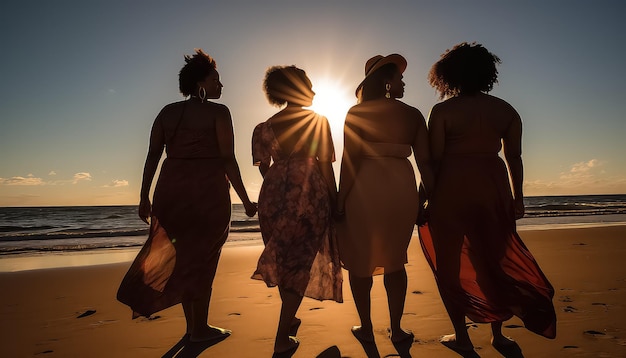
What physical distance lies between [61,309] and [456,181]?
A: 436cm

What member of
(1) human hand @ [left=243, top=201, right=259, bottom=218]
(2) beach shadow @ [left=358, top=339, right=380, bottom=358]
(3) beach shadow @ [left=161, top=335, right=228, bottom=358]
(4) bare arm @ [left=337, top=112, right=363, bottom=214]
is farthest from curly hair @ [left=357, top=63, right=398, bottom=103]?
(3) beach shadow @ [left=161, top=335, right=228, bottom=358]

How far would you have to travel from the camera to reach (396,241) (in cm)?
294

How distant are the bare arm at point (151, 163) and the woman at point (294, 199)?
2.60 feet

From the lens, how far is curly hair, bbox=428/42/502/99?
114 inches

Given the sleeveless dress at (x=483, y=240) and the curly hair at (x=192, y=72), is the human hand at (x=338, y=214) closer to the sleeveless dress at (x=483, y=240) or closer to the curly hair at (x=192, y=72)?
the sleeveless dress at (x=483, y=240)

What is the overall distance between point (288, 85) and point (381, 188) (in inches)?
42.0

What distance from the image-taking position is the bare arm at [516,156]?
285cm

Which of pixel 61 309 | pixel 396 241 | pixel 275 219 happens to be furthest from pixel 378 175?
pixel 61 309

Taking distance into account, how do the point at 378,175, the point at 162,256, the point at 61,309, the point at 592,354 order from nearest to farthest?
1. the point at 592,354
2. the point at 378,175
3. the point at 162,256
4. the point at 61,309

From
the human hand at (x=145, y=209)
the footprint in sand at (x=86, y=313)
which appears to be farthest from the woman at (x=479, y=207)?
the footprint in sand at (x=86, y=313)

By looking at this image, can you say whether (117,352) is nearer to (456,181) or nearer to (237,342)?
(237,342)

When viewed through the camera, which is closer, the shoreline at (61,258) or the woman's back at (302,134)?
the woman's back at (302,134)

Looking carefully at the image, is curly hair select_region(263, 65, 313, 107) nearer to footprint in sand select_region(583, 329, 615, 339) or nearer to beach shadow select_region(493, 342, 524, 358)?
beach shadow select_region(493, 342, 524, 358)

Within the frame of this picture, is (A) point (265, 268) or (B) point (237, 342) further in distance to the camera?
(B) point (237, 342)
